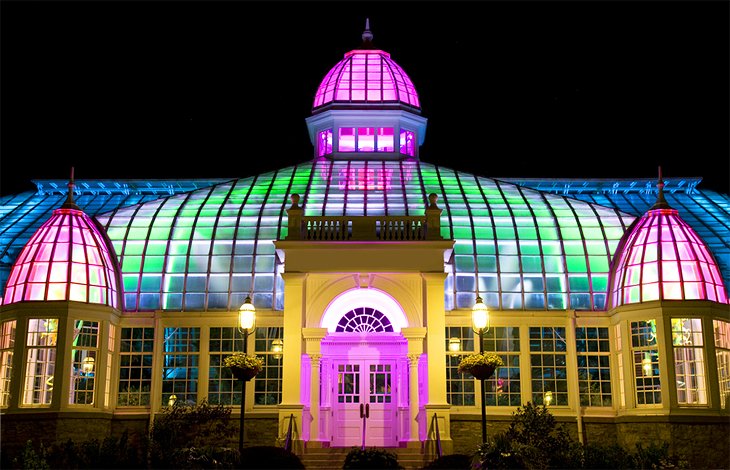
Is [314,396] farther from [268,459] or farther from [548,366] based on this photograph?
[548,366]

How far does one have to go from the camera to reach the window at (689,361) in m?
30.6

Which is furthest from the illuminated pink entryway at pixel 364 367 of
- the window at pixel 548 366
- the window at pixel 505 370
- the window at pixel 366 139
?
the window at pixel 366 139

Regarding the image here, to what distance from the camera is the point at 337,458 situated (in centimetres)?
2962

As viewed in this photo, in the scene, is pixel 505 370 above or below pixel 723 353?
below

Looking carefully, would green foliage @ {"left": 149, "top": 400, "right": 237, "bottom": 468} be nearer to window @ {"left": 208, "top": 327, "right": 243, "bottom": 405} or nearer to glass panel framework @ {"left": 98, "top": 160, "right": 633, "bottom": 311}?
window @ {"left": 208, "top": 327, "right": 243, "bottom": 405}

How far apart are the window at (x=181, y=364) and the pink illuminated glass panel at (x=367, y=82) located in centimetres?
1631

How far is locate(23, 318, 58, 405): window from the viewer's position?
30.8m

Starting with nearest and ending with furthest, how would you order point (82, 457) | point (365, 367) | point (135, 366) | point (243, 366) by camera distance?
point (82, 457) < point (243, 366) < point (365, 367) < point (135, 366)

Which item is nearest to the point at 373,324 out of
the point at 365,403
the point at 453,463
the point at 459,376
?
the point at 365,403

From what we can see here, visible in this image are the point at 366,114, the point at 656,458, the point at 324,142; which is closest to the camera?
the point at 656,458

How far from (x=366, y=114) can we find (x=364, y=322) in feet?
49.5

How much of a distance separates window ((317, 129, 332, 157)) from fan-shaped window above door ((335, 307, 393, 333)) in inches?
561

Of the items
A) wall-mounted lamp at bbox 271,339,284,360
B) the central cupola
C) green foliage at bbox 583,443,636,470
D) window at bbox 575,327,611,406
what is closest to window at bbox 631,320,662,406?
window at bbox 575,327,611,406

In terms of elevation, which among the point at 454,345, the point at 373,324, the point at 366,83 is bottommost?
the point at 454,345
